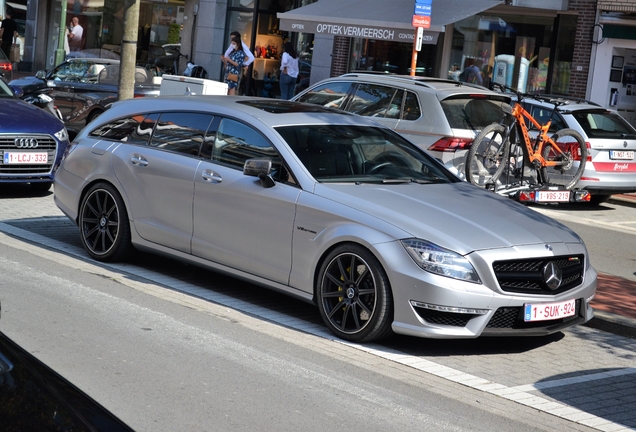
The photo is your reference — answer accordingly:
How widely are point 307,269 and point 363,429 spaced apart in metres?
2.14

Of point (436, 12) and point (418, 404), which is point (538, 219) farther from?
point (436, 12)

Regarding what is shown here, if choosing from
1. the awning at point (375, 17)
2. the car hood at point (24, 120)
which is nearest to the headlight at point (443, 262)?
the car hood at point (24, 120)

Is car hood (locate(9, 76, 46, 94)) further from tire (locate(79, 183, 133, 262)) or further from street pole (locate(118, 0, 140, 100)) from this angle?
tire (locate(79, 183, 133, 262))

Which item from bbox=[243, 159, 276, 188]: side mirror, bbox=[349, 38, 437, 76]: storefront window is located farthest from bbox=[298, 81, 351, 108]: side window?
bbox=[349, 38, 437, 76]: storefront window

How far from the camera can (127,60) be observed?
15.1m

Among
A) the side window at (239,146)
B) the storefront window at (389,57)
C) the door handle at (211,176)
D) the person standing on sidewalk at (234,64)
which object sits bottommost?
the door handle at (211,176)

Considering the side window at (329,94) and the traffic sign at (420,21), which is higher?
the traffic sign at (420,21)

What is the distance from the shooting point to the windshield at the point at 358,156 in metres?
7.60

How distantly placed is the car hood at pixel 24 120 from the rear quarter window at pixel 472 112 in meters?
5.15

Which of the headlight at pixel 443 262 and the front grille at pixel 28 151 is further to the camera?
the front grille at pixel 28 151

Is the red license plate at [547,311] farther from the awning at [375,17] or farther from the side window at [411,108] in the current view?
the awning at [375,17]

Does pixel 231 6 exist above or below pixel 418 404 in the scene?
above

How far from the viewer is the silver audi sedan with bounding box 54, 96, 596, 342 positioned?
656cm

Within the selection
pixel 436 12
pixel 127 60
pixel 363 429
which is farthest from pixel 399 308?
pixel 436 12
